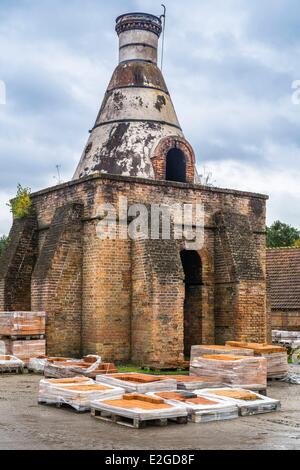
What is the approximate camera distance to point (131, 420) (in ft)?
30.0

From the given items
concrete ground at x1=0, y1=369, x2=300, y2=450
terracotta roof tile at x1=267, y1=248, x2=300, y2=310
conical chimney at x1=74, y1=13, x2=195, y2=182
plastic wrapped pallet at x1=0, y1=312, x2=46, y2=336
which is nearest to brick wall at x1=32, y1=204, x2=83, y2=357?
plastic wrapped pallet at x1=0, y1=312, x2=46, y2=336

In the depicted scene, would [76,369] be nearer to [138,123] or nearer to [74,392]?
[74,392]

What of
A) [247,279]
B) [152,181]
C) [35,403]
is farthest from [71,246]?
[35,403]

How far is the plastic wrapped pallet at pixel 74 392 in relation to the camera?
33.0 feet

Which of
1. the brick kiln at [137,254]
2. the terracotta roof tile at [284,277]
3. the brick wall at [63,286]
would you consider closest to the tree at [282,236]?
the terracotta roof tile at [284,277]

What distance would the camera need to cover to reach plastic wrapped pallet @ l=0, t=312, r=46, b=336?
15523mm

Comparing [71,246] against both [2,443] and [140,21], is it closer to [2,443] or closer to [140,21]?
[140,21]

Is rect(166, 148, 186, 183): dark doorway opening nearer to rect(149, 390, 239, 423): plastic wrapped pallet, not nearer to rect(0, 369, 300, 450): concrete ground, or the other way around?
rect(0, 369, 300, 450): concrete ground

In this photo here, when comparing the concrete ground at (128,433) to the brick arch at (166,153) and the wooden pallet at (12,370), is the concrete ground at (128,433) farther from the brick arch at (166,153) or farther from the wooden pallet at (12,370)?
the brick arch at (166,153)

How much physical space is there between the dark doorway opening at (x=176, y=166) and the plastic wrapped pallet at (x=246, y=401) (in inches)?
365

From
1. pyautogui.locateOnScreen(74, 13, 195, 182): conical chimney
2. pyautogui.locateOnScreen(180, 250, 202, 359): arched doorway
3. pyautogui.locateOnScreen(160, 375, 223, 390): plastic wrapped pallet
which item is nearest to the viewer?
pyautogui.locateOnScreen(160, 375, 223, 390): plastic wrapped pallet

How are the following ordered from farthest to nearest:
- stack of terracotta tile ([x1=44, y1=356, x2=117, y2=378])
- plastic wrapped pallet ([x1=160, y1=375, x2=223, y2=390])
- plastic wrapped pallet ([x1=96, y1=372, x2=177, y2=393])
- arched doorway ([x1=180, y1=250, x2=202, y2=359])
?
1. arched doorway ([x1=180, y1=250, x2=202, y2=359])
2. stack of terracotta tile ([x1=44, y1=356, x2=117, y2=378])
3. plastic wrapped pallet ([x1=160, y1=375, x2=223, y2=390])
4. plastic wrapped pallet ([x1=96, y1=372, x2=177, y2=393])

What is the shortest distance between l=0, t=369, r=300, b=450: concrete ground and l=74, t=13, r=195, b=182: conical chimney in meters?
9.23

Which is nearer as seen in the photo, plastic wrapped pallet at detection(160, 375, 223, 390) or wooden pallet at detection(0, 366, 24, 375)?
plastic wrapped pallet at detection(160, 375, 223, 390)
